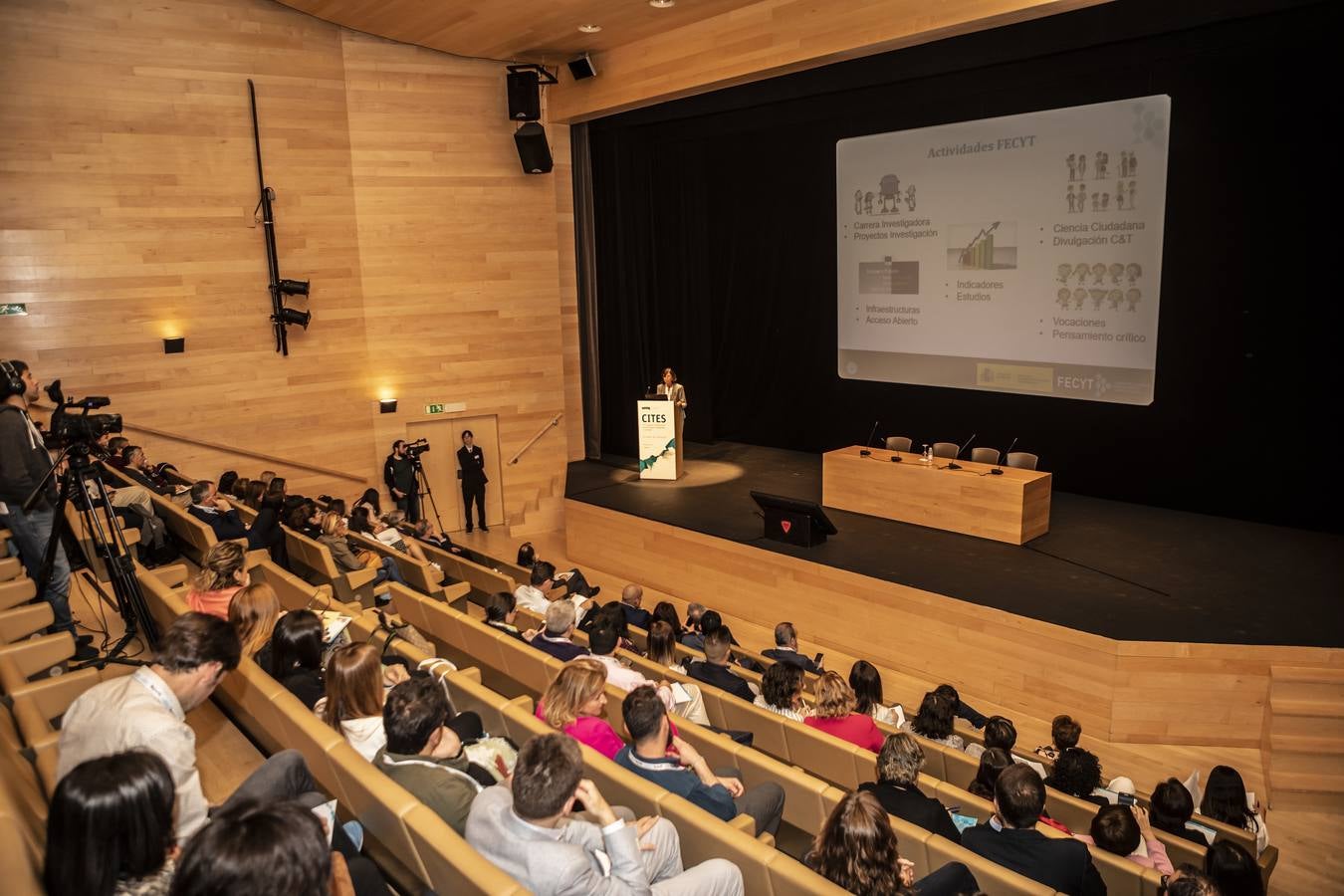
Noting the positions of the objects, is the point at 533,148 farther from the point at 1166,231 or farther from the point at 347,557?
the point at 1166,231

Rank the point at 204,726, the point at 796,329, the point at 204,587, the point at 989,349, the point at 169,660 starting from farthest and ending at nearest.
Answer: the point at 796,329, the point at 989,349, the point at 204,587, the point at 204,726, the point at 169,660

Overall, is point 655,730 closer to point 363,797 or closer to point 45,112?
point 363,797

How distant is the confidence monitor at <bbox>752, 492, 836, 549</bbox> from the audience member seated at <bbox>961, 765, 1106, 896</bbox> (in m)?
4.37

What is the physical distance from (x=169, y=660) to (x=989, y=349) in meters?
7.77

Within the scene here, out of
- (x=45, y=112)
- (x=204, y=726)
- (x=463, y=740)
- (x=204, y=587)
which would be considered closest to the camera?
(x=463, y=740)

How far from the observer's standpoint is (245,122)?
29.3 feet

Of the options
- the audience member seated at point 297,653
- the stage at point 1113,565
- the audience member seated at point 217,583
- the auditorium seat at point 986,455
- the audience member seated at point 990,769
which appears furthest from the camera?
the auditorium seat at point 986,455

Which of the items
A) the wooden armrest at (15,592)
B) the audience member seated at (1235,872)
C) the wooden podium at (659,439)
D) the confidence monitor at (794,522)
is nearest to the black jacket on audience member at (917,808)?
the audience member seated at (1235,872)

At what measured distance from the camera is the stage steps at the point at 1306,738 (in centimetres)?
537

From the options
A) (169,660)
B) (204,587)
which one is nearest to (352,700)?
(169,660)

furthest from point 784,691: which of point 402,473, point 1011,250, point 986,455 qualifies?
point 402,473

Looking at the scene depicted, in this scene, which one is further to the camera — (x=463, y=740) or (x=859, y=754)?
(x=859, y=754)

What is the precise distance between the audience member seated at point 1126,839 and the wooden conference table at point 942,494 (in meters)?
3.95

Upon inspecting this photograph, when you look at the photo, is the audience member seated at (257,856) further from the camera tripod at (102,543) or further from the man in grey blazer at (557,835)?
the camera tripod at (102,543)
